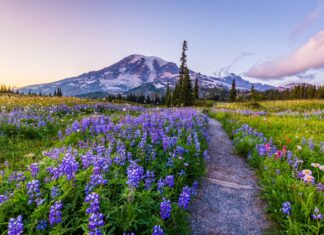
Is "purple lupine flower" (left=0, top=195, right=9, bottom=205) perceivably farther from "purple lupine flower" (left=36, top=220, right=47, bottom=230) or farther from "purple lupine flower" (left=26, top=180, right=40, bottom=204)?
"purple lupine flower" (left=36, top=220, right=47, bottom=230)

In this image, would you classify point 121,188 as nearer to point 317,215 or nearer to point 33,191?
point 33,191

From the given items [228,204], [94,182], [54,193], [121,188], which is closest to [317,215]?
[228,204]

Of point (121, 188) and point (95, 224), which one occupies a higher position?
point (95, 224)

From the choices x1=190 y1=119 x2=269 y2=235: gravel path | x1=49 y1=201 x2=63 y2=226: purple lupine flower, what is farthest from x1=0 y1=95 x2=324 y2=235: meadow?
x1=190 y1=119 x2=269 y2=235: gravel path

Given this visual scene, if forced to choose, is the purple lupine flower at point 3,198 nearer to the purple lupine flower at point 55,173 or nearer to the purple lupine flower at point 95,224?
the purple lupine flower at point 55,173

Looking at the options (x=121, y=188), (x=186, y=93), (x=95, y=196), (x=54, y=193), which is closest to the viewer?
(x=95, y=196)

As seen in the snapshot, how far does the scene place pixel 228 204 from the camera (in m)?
5.15

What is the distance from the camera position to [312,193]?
160 inches

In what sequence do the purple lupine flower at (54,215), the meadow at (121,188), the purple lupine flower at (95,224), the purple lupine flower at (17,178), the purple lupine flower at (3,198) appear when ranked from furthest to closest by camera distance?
1. the purple lupine flower at (17,178)
2. the purple lupine flower at (3,198)
3. the meadow at (121,188)
4. the purple lupine flower at (54,215)
5. the purple lupine flower at (95,224)

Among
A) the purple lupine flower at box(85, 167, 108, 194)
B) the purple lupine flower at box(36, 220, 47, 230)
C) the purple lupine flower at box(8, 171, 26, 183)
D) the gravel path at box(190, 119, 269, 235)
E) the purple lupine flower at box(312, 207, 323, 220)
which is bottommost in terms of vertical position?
the gravel path at box(190, 119, 269, 235)

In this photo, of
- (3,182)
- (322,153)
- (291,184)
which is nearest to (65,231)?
(3,182)

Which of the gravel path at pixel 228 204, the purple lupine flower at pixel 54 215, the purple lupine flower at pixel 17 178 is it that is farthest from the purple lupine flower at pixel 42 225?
the gravel path at pixel 228 204

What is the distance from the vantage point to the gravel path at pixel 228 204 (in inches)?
170

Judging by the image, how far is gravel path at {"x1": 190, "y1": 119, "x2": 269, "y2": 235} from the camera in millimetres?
4316
